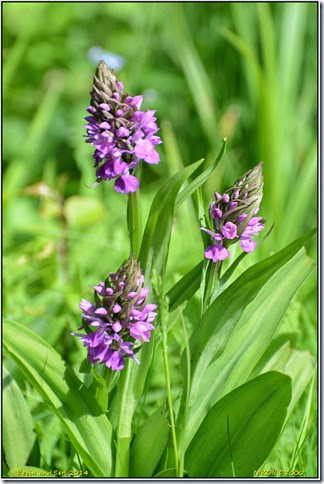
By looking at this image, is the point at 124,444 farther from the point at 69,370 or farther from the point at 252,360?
the point at 252,360

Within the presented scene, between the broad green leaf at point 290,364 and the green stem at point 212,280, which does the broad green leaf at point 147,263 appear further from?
the broad green leaf at point 290,364

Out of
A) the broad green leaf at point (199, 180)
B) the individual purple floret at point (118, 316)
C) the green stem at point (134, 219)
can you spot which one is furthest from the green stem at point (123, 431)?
the broad green leaf at point (199, 180)

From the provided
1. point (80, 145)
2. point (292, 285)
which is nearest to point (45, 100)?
point (80, 145)

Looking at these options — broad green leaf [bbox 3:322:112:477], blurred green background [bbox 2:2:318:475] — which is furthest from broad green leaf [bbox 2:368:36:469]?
blurred green background [bbox 2:2:318:475]

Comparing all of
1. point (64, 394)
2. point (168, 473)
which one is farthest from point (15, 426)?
point (168, 473)

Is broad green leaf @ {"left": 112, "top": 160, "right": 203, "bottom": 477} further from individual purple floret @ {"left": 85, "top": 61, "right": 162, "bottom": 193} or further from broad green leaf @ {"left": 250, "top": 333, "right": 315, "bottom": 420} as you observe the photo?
broad green leaf @ {"left": 250, "top": 333, "right": 315, "bottom": 420}

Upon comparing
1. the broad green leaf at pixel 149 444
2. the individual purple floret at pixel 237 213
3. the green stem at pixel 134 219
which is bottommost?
the broad green leaf at pixel 149 444

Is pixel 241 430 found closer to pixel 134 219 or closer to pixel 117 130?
pixel 134 219
